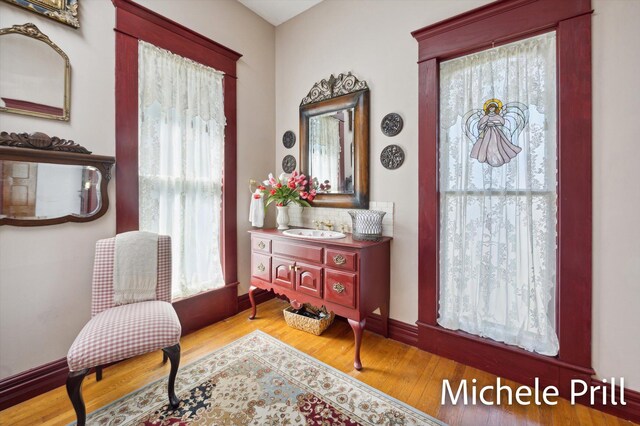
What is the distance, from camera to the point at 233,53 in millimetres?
→ 2811

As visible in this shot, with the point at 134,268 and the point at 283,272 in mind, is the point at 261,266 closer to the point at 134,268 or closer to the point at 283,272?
the point at 283,272

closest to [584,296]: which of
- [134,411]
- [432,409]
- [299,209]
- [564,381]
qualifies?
[564,381]

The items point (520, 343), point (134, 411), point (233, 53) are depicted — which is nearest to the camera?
point (134, 411)

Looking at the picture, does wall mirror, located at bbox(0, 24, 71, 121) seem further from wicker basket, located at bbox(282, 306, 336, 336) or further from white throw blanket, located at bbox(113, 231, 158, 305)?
wicker basket, located at bbox(282, 306, 336, 336)

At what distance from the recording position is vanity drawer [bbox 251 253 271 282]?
8.69 ft

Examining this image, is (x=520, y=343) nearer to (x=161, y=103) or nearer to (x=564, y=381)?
(x=564, y=381)

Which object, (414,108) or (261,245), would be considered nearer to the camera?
(414,108)

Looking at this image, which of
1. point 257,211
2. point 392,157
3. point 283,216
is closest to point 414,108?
point 392,157

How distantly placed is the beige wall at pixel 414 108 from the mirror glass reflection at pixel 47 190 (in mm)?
1870

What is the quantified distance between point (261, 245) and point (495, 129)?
2.18 metres

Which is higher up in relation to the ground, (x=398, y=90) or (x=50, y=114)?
(x=398, y=90)

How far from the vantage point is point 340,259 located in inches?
84.6

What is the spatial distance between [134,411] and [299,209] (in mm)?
2142

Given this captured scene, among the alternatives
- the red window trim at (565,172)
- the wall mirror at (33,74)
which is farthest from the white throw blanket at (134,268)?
the red window trim at (565,172)
